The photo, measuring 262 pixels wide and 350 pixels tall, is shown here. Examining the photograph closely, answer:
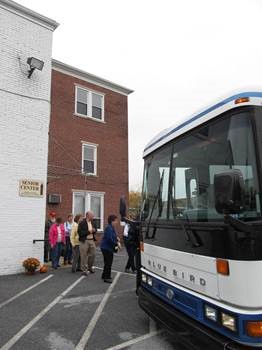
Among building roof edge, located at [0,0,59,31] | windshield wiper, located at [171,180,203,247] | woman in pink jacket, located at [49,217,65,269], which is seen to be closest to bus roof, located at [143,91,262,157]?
windshield wiper, located at [171,180,203,247]

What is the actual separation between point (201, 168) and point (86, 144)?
16.4 m

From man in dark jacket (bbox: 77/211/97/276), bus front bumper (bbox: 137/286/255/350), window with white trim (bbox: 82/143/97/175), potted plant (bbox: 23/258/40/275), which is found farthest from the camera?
window with white trim (bbox: 82/143/97/175)

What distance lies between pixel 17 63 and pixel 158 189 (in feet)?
27.2

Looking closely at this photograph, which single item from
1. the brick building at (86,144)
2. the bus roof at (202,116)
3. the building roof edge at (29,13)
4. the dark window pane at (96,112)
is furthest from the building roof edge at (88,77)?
the bus roof at (202,116)

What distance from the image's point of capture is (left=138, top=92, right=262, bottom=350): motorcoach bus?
10.3 feet

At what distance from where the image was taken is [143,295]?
5.29 m

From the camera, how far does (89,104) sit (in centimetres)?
2055

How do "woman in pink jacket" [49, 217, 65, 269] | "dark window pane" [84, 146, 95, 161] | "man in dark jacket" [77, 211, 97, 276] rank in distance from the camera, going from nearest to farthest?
Result: "man in dark jacket" [77, 211, 97, 276], "woman in pink jacket" [49, 217, 65, 269], "dark window pane" [84, 146, 95, 161]

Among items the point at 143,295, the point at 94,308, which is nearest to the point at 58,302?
the point at 94,308

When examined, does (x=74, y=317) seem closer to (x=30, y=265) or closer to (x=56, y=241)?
(x=30, y=265)

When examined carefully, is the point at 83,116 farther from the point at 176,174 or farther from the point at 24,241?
the point at 176,174

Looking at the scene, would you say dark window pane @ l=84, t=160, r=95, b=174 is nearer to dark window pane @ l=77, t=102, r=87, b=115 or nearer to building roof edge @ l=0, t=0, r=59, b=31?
dark window pane @ l=77, t=102, r=87, b=115

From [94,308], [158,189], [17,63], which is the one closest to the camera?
[158,189]

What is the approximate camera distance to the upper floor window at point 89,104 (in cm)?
2017
